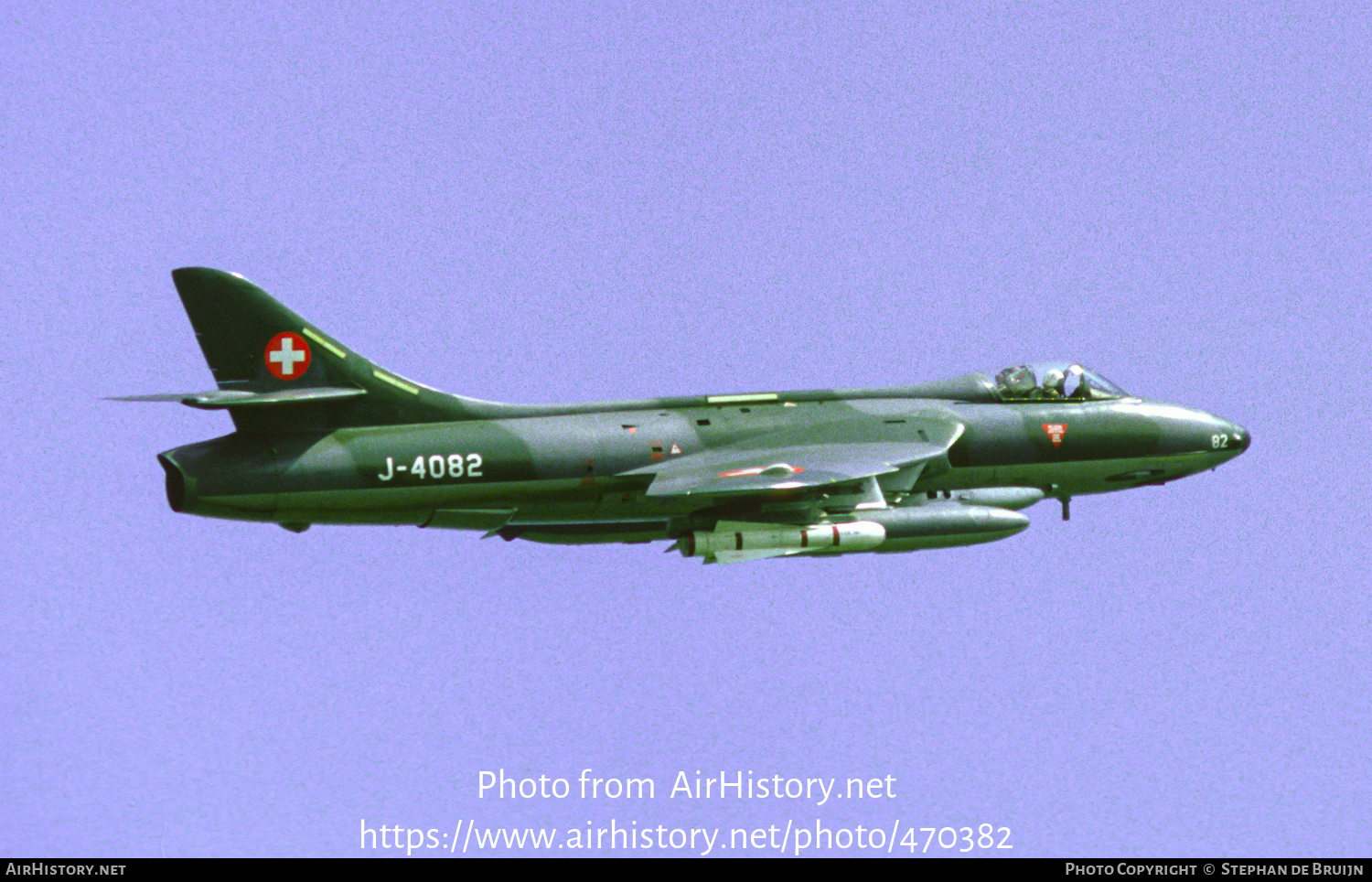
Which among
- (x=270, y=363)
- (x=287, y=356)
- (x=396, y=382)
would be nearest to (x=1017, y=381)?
(x=396, y=382)

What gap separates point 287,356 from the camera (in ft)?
85.8

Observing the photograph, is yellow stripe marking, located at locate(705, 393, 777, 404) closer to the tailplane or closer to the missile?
the missile

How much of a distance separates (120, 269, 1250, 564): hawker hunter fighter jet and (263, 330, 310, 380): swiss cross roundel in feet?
0.06

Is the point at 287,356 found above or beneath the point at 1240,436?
above

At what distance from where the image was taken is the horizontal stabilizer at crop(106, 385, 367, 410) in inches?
999

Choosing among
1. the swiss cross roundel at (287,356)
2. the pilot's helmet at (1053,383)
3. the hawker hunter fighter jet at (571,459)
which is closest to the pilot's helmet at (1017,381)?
the pilot's helmet at (1053,383)

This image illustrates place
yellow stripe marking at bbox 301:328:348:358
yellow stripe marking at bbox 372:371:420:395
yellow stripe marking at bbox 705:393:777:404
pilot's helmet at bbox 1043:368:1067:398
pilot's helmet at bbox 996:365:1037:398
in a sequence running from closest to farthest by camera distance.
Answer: yellow stripe marking at bbox 301:328:348:358, yellow stripe marking at bbox 372:371:420:395, yellow stripe marking at bbox 705:393:777:404, pilot's helmet at bbox 996:365:1037:398, pilot's helmet at bbox 1043:368:1067:398

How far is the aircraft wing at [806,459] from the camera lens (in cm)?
2555

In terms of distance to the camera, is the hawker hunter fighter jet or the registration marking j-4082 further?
the registration marking j-4082

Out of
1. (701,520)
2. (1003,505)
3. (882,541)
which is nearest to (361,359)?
(701,520)

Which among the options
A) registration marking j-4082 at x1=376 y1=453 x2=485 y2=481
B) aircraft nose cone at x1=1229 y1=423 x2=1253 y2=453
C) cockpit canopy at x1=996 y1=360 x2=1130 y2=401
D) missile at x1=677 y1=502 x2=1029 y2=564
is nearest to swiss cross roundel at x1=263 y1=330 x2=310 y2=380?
registration marking j-4082 at x1=376 y1=453 x2=485 y2=481

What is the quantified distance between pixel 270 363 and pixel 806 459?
666cm

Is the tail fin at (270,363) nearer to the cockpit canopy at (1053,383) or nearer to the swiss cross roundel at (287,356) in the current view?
the swiss cross roundel at (287,356)

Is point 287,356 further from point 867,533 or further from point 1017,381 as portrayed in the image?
point 1017,381
